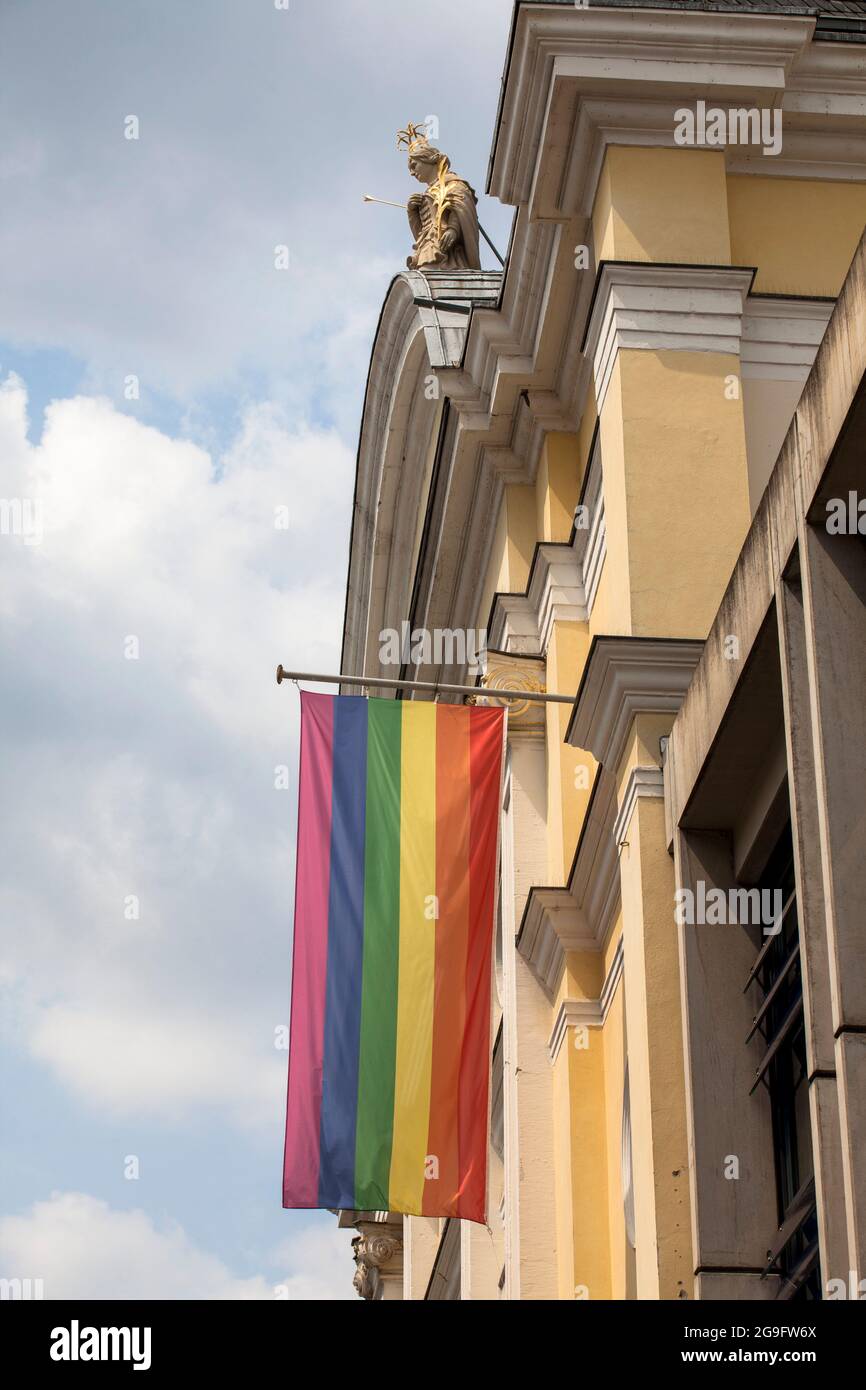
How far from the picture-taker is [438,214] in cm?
2453

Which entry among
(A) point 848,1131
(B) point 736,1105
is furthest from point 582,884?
(A) point 848,1131

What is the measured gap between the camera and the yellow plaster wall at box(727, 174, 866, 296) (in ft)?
54.3

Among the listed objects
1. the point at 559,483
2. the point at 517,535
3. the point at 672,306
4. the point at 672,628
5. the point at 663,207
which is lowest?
the point at 672,628

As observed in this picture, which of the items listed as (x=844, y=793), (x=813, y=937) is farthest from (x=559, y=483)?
(x=813, y=937)

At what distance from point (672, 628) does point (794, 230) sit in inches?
155

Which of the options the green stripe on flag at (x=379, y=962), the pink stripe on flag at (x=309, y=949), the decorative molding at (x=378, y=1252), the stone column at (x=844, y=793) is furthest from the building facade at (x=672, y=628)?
the decorative molding at (x=378, y=1252)

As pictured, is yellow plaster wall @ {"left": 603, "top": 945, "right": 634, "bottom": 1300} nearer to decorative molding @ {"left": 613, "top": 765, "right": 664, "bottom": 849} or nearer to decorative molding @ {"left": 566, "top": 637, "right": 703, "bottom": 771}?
decorative molding @ {"left": 613, "top": 765, "right": 664, "bottom": 849}

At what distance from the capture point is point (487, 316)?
60.2 feet

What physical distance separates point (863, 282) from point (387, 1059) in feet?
22.2

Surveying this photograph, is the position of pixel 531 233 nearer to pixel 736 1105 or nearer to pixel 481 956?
pixel 481 956

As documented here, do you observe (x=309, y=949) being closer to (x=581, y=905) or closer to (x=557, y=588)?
(x=581, y=905)

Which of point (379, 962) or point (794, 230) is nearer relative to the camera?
point (379, 962)

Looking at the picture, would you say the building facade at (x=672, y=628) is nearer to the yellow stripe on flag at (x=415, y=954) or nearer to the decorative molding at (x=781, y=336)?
the decorative molding at (x=781, y=336)

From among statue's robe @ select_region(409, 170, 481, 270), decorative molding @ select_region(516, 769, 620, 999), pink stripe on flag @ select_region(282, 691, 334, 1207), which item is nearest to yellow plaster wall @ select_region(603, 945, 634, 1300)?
decorative molding @ select_region(516, 769, 620, 999)
